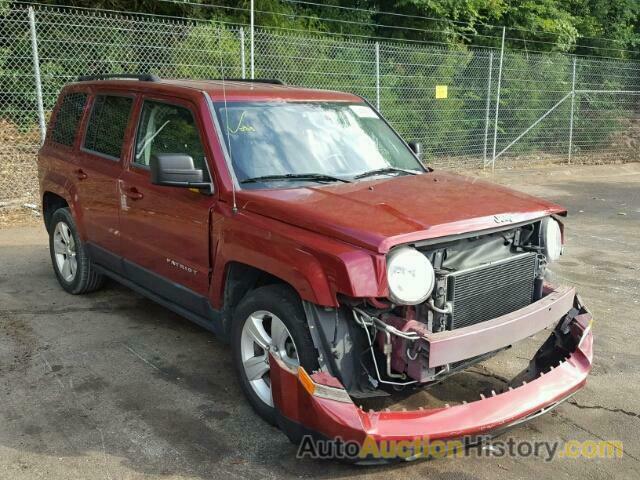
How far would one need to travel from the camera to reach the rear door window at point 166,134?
4.23 meters

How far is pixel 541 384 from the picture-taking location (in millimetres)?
3400

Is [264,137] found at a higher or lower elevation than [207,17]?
lower

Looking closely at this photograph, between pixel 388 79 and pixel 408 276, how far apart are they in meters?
9.90

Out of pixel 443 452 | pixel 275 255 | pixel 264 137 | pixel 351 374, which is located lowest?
pixel 443 452

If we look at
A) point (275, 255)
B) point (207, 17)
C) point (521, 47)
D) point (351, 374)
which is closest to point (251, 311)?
point (275, 255)

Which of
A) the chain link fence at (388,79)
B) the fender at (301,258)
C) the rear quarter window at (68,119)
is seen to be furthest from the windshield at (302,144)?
the chain link fence at (388,79)

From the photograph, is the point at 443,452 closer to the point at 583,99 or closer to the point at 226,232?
the point at 226,232

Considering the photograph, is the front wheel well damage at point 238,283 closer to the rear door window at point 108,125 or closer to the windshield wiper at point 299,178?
the windshield wiper at point 299,178

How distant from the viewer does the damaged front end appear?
3.01 m

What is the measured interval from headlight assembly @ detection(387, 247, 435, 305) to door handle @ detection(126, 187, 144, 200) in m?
2.25

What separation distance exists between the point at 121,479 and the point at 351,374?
1261 mm

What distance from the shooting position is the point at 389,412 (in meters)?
3.03

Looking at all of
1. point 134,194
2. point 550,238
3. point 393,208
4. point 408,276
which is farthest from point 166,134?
point 550,238

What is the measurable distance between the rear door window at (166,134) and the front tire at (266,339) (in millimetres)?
997
